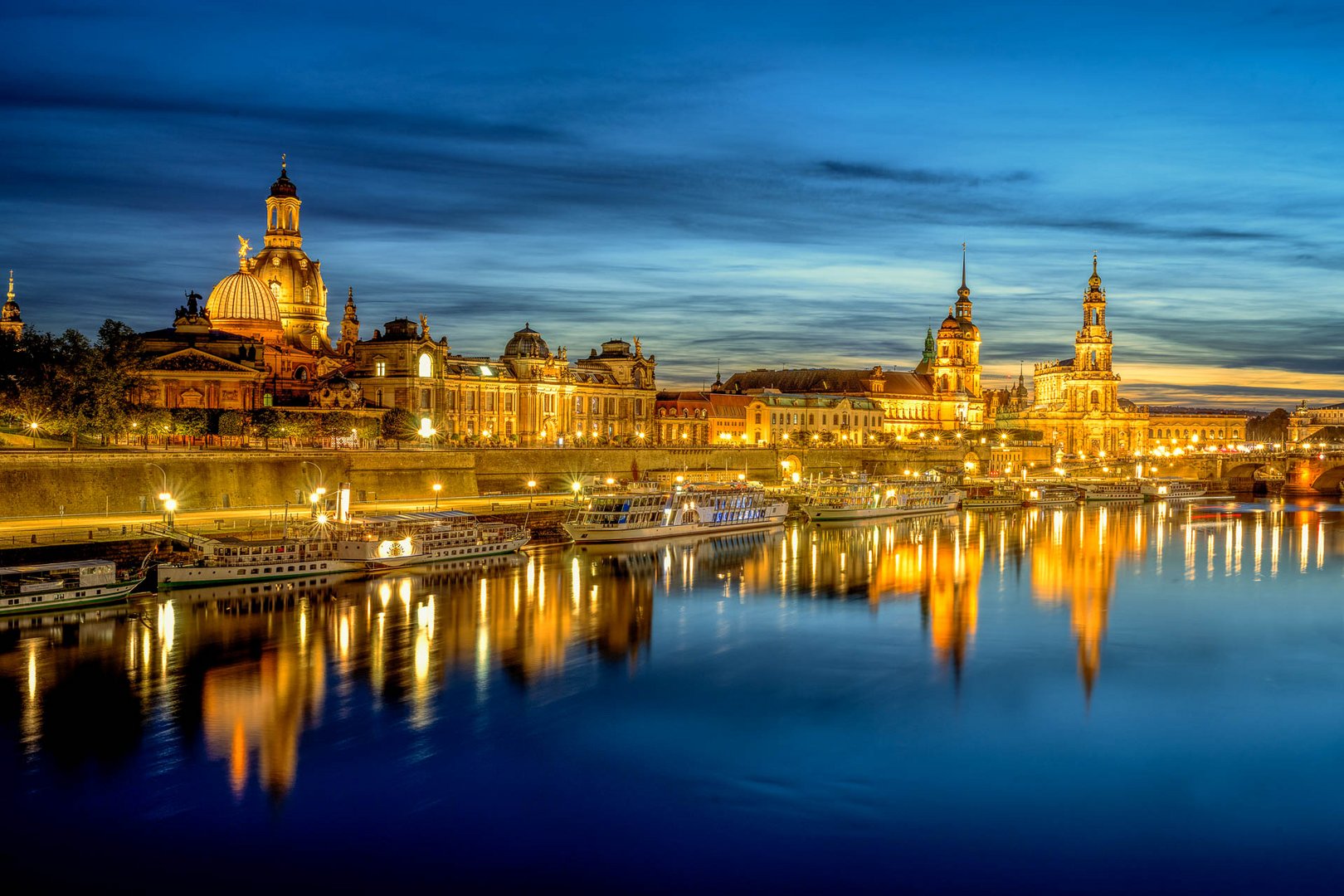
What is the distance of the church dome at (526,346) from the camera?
3932 inches

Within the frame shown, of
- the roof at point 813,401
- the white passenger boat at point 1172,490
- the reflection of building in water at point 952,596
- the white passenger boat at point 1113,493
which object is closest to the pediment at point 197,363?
the reflection of building in water at point 952,596

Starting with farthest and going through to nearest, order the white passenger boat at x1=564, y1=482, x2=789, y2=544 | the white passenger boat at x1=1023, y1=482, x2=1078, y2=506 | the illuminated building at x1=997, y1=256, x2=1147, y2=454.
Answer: the illuminated building at x1=997, y1=256, x2=1147, y2=454 → the white passenger boat at x1=1023, y1=482, x2=1078, y2=506 → the white passenger boat at x1=564, y1=482, x2=789, y2=544

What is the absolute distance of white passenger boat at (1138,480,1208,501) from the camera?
10216cm

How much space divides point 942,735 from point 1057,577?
83.7 ft

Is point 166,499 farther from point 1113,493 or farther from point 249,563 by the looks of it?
point 1113,493

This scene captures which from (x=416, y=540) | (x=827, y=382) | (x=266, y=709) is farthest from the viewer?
(x=827, y=382)

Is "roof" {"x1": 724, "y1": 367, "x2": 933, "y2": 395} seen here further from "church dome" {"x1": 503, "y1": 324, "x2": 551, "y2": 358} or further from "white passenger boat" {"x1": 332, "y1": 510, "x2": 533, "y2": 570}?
"white passenger boat" {"x1": 332, "y1": 510, "x2": 533, "y2": 570}

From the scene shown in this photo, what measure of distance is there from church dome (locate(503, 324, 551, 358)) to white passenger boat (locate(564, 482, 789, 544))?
1098 inches

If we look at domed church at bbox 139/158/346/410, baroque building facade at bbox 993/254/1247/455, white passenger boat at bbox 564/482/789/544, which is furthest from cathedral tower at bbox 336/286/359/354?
baroque building facade at bbox 993/254/1247/455

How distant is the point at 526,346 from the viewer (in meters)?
100

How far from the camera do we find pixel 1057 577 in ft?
164

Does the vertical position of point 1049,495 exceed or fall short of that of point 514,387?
it falls short

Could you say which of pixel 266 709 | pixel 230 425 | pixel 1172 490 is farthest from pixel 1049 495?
pixel 266 709

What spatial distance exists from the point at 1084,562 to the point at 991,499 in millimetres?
35470
